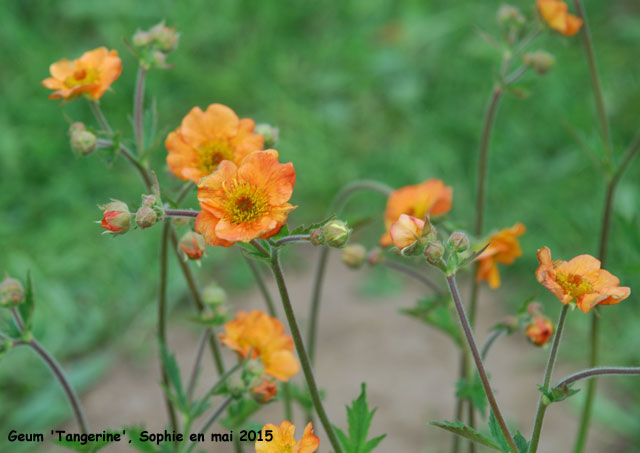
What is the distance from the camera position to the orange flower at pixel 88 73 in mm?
1146

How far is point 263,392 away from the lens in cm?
108

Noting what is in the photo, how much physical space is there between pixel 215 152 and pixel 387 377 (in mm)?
1238

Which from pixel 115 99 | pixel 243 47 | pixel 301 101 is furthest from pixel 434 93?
pixel 115 99

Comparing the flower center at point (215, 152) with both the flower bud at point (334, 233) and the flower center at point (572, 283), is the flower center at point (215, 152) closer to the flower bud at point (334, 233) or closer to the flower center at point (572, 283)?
the flower bud at point (334, 233)

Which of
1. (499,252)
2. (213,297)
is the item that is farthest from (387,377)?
(213,297)

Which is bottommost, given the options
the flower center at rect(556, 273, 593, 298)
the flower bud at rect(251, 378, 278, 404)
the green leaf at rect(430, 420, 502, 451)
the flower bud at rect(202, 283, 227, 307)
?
the green leaf at rect(430, 420, 502, 451)

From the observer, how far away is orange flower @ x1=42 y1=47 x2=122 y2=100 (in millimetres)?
1146

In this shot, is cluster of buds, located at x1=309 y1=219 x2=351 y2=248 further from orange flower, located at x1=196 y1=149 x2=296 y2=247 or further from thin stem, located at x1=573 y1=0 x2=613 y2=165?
thin stem, located at x1=573 y1=0 x2=613 y2=165

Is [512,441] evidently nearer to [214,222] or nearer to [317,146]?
[214,222]

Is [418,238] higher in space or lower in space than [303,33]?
lower

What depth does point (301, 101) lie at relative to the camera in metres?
3.16

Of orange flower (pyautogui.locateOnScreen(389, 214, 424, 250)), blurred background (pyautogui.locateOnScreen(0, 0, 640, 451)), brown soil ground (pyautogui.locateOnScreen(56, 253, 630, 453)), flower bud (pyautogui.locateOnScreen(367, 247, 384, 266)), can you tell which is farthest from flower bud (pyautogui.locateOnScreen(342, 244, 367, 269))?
blurred background (pyautogui.locateOnScreen(0, 0, 640, 451))

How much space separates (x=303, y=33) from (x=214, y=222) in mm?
2650

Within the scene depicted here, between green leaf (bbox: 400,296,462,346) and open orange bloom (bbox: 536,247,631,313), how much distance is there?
1.05 feet
